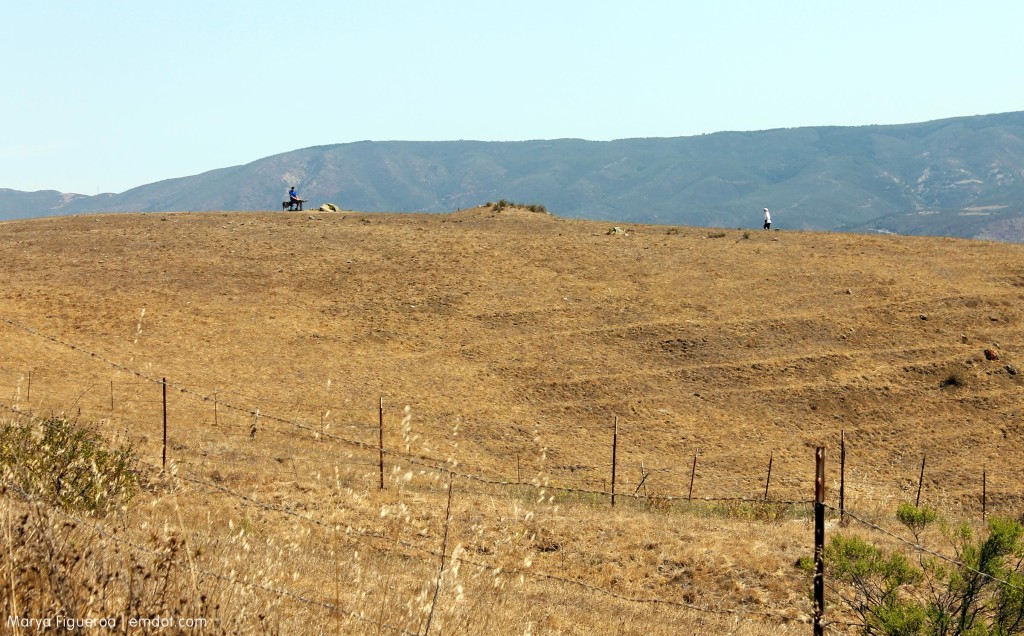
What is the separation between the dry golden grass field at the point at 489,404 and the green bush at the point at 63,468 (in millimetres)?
339

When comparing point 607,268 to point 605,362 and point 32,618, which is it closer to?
point 605,362

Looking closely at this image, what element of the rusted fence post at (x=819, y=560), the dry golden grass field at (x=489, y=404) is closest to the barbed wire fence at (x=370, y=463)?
the dry golden grass field at (x=489, y=404)

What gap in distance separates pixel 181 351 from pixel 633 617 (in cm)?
2480

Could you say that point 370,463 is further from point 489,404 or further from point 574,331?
point 574,331

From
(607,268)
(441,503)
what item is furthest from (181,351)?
(607,268)

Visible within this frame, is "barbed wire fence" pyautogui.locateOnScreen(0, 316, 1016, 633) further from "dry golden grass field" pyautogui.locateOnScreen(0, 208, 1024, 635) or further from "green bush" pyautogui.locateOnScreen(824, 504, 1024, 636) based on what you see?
"green bush" pyautogui.locateOnScreen(824, 504, 1024, 636)

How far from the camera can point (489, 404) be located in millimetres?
29047

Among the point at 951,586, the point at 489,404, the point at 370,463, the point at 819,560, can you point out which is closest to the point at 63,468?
the point at 819,560

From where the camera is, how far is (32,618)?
15.1ft

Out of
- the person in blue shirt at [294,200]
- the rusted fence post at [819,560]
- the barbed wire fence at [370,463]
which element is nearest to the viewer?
the rusted fence post at [819,560]

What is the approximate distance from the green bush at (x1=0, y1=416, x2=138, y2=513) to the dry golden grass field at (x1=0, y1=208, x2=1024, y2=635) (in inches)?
13.4

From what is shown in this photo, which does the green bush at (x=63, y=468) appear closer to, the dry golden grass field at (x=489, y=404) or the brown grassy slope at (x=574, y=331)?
the dry golden grass field at (x=489, y=404)

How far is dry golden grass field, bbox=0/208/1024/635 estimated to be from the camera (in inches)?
328

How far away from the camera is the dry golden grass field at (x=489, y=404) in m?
8.34
